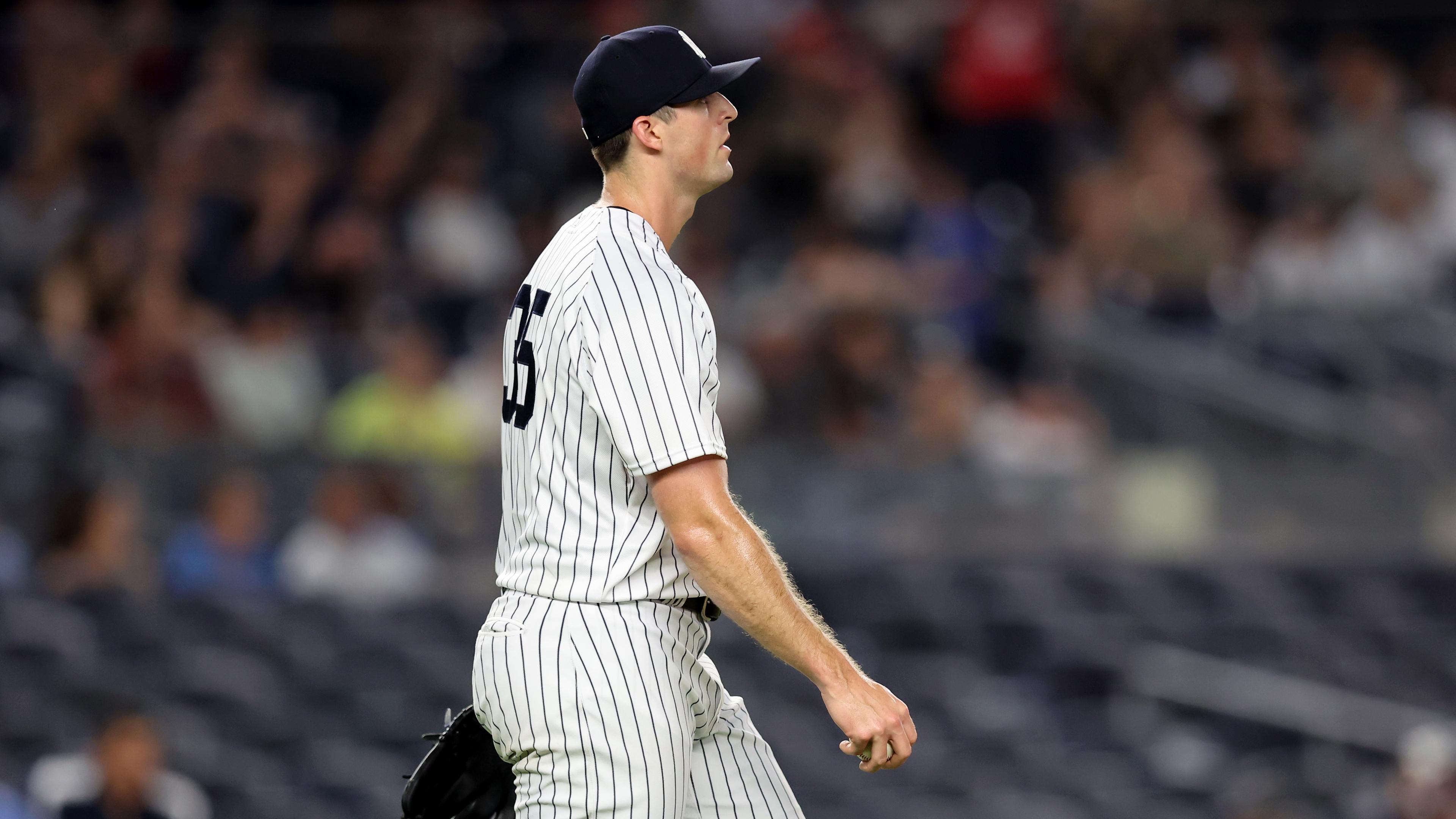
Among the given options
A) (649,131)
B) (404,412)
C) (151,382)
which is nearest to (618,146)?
(649,131)

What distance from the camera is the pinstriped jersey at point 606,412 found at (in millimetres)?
2625

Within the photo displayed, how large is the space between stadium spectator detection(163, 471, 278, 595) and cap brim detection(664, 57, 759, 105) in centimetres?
495

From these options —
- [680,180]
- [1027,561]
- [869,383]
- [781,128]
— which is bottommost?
[680,180]

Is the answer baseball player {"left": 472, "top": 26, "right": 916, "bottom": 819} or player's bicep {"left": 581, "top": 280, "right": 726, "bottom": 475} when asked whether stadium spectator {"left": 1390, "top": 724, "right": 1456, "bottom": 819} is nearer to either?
baseball player {"left": 472, "top": 26, "right": 916, "bottom": 819}

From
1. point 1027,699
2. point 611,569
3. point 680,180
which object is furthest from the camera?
point 1027,699

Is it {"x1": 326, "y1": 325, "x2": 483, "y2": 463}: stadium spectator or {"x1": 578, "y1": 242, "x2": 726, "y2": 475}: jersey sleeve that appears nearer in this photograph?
{"x1": 578, "y1": 242, "x2": 726, "y2": 475}: jersey sleeve

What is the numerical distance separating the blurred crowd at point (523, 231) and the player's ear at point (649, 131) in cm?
482

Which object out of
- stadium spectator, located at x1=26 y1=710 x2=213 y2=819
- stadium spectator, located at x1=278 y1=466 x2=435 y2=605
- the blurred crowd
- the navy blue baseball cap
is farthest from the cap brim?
stadium spectator, located at x1=278 y1=466 x2=435 y2=605

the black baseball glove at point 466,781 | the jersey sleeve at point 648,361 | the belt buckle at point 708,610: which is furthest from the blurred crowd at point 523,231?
the jersey sleeve at point 648,361

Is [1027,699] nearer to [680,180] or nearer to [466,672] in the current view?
[466,672]

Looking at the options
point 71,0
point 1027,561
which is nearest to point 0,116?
point 71,0

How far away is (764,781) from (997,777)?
4.30m

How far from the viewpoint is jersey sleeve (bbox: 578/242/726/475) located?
103 inches

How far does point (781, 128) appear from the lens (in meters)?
9.30
